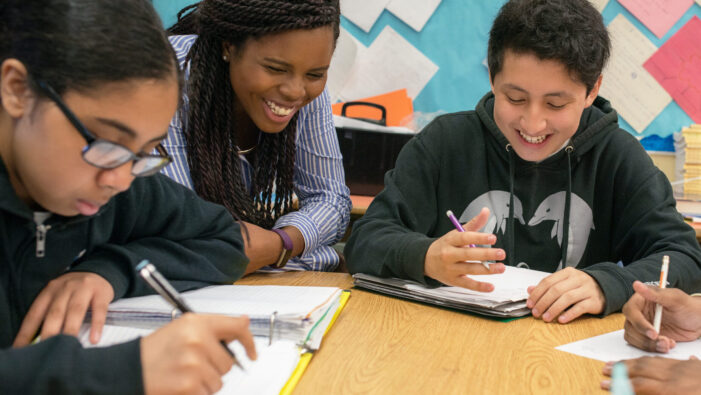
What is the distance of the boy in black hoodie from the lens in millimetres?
1119

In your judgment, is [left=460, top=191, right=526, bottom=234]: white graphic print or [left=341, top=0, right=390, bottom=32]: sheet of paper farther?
[left=341, top=0, right=390, bottom=32]: sheet of paper

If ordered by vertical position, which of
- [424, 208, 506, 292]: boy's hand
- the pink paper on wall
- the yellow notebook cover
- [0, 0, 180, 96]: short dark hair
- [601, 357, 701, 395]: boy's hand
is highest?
the pink paper on wall

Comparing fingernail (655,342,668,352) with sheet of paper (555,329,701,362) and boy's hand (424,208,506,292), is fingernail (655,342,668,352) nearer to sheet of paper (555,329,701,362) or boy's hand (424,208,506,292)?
sheet of paper (555,329,701,362)

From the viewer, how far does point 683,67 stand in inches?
99.3

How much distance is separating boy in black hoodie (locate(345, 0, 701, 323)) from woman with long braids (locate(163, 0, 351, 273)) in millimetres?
218

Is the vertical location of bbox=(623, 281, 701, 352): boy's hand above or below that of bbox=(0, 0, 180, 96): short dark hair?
below

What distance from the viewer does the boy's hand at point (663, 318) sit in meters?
0.86

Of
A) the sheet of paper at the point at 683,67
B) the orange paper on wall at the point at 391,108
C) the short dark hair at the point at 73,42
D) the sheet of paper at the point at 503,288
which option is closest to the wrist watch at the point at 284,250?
the sheet of paper at the point at 503,288

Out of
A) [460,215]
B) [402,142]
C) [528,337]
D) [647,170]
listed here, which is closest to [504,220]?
[460,215]

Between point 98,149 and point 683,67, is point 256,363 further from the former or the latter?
point 683,67

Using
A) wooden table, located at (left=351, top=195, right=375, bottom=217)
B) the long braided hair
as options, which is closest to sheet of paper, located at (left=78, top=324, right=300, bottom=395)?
the long braided hair

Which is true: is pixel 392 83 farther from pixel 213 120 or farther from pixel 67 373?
pixel 67 373

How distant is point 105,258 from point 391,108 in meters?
1.95

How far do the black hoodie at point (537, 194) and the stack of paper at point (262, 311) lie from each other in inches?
15.5
